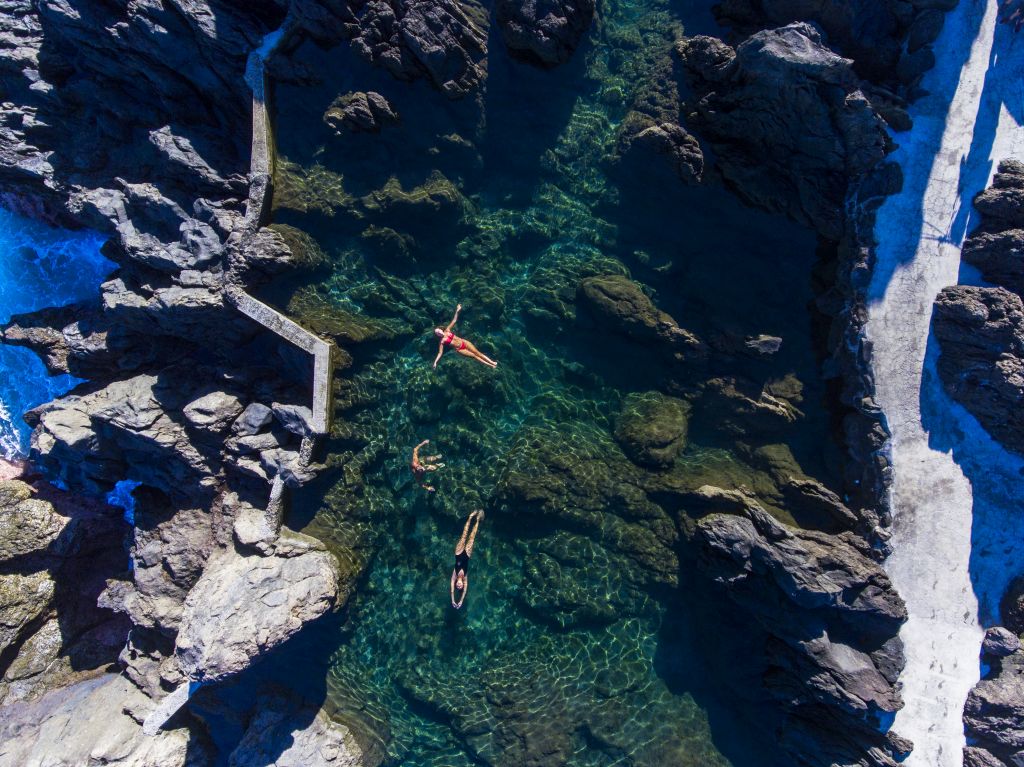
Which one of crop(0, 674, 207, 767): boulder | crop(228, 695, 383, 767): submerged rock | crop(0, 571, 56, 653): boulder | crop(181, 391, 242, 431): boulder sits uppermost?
crop(181, 391, 242, 431): boulder

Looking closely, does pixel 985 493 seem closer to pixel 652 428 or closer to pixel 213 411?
pixel 652 428

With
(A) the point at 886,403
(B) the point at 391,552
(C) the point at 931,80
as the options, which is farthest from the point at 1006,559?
(B) the point at 391,552

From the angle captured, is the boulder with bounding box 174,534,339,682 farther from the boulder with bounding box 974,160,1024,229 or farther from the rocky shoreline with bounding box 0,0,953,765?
the boulder with bounding box 974,160,1024,229

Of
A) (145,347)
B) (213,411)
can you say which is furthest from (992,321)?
(145,347)

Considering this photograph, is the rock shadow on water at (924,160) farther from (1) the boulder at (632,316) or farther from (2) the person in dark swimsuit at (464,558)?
(2) the person in dark swimsuit at (464,558)

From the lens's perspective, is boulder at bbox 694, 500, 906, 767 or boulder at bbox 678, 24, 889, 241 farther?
boulder at bbox 694, 500, 906, 767

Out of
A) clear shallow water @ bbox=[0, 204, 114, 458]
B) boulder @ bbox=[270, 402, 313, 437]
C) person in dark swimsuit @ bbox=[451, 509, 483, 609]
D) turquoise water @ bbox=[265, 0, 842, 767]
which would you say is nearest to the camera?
boulder @ bbox=[270, 402, 313, 437]

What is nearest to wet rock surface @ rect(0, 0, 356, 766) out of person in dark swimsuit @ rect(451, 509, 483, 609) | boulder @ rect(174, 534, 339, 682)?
boulder @ rect(174, 534, 339, 682)
